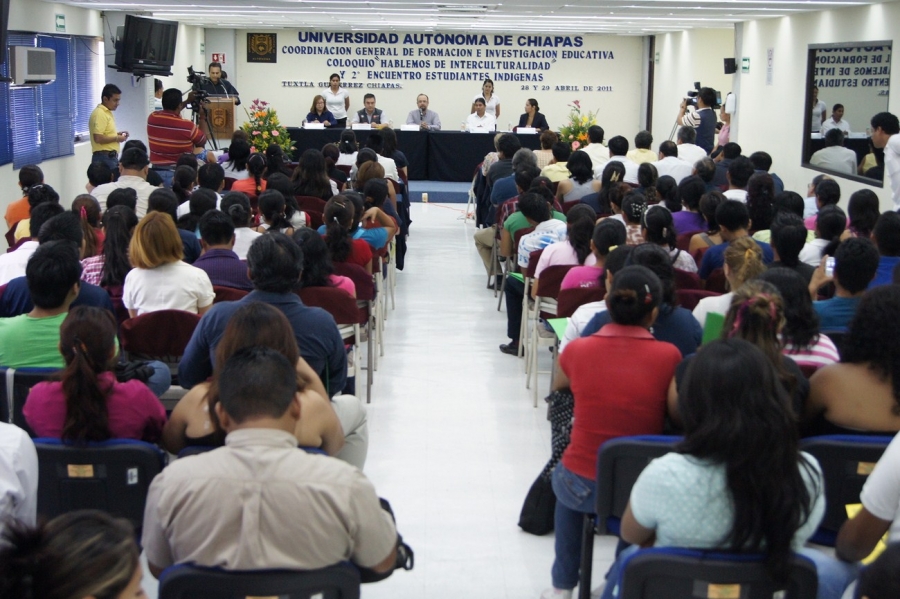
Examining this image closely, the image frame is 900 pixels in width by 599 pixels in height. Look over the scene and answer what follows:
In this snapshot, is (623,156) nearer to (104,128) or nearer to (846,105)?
(846,105)

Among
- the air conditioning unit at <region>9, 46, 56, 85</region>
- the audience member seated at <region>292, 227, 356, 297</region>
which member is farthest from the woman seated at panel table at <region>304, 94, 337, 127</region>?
the audience member seated at <region>292, 227, 356, 297</region>

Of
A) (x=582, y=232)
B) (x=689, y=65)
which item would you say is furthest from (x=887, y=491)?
(x=689, y=65)

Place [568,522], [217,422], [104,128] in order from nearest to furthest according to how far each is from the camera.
A: 1. [217,422]
2. [568,522]
3. [104,128]

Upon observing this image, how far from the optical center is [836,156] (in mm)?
10953

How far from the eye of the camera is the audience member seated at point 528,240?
253 inches

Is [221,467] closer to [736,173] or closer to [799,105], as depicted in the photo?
[736,173]

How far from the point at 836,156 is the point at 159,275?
28.2 feet

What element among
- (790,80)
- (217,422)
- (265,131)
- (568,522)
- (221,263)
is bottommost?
(568,522)

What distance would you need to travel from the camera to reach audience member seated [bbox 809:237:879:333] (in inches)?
155

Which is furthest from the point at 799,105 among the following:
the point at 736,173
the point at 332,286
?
the point at 332,286

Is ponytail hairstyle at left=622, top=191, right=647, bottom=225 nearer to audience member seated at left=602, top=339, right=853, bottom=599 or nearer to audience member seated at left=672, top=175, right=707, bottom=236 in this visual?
audience member seated at left=672, top=175, right=707, bottom=236

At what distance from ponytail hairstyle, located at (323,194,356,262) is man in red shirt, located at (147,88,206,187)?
455cm

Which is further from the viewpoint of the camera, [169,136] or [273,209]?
[169,136]

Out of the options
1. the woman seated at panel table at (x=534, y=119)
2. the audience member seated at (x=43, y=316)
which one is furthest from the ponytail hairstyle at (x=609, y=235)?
the woman seated at panel table at (x=534, y=119)
